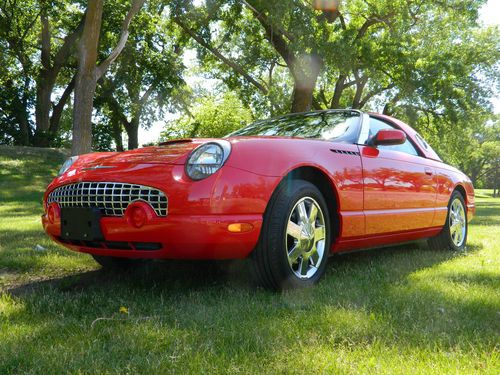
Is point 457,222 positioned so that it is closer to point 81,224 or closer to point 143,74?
point 81,224

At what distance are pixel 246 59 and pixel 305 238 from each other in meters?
18.5

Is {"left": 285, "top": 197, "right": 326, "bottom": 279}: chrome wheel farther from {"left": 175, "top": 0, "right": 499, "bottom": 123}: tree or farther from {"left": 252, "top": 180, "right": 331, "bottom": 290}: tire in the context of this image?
{"left": 175, "top": 0, "right": 499, "bottom": 123}: tree

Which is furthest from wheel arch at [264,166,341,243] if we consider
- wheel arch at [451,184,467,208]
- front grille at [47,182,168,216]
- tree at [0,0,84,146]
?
tree at [0,0,84,146]

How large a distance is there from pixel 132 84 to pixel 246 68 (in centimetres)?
657

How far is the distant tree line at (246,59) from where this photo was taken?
13.9 meters

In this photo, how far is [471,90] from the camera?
21109mm

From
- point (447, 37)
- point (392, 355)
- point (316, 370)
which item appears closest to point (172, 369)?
point (316, 370)

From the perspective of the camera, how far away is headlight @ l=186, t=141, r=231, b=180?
2791 millimetres

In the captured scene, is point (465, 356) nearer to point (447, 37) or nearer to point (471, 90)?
point (471, 90)

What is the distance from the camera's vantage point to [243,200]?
2.81m

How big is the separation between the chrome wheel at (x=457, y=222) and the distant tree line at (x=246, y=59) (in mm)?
7719

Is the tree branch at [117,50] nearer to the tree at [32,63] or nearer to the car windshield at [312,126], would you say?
the car windshield at [312,126]

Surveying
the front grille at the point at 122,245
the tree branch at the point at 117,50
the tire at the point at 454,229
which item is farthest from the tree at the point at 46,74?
the front grille at the point at 122,245

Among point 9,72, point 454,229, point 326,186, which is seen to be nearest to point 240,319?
point 326,186
